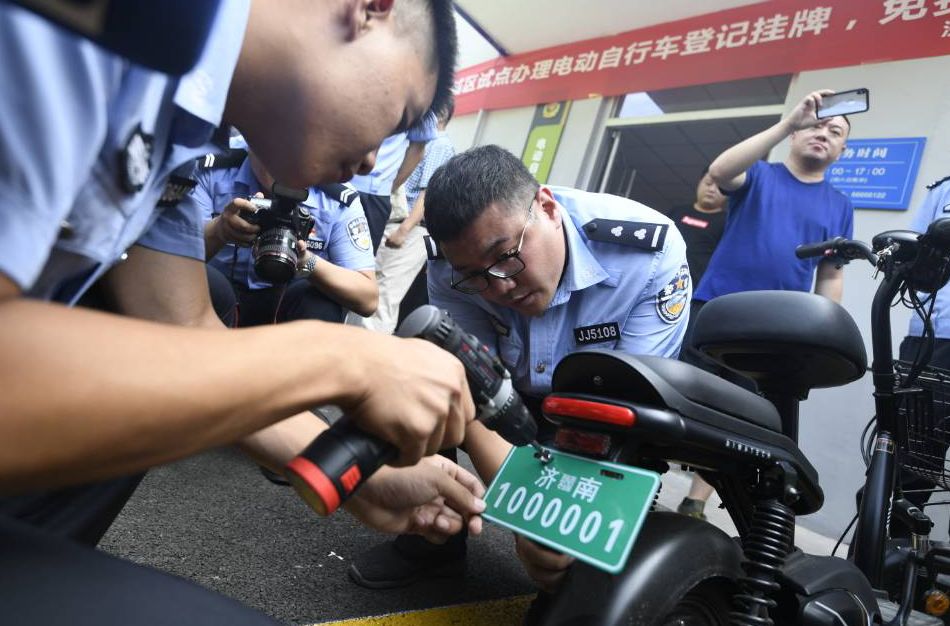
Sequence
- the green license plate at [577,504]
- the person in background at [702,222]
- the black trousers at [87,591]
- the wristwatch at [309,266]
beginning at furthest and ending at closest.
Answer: the person in background at [702,222] → the wristwatch at [309,266] → the green license plate at [577,504] → the black trousers at [87,591]

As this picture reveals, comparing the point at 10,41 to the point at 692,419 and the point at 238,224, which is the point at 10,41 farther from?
the point at 238,224

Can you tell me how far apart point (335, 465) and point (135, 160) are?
35 cm

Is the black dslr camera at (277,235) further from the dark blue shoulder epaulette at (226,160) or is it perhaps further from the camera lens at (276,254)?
the dark blue shoulder epaulette at (226,160)

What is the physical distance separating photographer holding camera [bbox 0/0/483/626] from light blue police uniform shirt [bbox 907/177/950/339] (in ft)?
6.50

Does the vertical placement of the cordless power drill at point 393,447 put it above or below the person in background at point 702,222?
below

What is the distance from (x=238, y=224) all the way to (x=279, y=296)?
15.3 inches

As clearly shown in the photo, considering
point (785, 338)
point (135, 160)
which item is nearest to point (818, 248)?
point (785, 338)

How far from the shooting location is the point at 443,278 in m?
1.90

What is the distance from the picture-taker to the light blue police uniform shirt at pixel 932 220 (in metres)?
2.15

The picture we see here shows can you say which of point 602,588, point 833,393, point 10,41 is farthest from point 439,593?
point 833,393

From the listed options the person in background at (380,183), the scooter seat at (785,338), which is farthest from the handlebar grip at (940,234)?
the person in background at (380,183)

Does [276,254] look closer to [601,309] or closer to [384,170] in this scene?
[601,309]

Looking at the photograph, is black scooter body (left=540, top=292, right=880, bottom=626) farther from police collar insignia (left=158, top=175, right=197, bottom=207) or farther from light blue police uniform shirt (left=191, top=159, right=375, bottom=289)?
light blue police uniform shirt (left=191, top=159, right=375, bottom=289)

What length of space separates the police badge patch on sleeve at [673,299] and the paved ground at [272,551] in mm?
880
